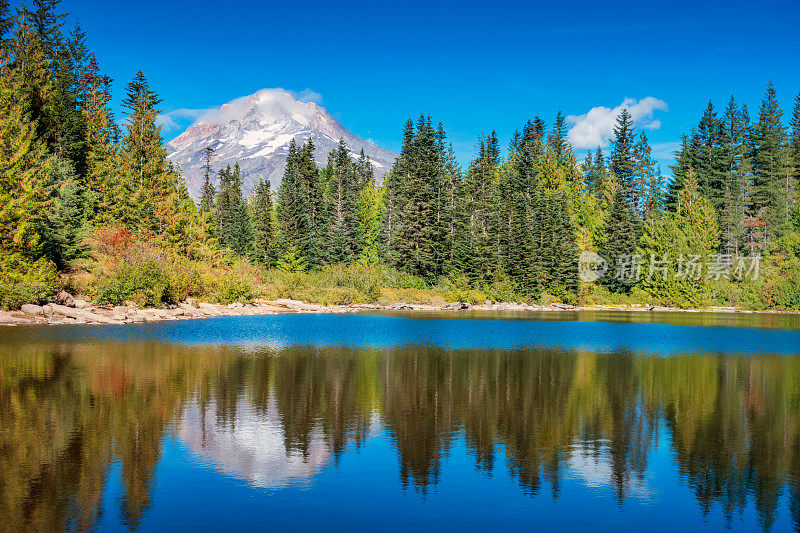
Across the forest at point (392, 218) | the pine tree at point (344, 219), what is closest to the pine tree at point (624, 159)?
the forest at point (392, 218)

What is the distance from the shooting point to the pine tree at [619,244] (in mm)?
81812

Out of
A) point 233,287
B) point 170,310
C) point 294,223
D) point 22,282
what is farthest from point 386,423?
point 294,223

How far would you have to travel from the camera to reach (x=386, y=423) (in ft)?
50.1

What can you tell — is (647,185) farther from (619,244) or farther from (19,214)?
(19,214)

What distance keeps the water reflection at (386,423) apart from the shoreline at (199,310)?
44.2 feet

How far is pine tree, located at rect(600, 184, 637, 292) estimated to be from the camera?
81.8 meters

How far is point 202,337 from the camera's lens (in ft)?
108

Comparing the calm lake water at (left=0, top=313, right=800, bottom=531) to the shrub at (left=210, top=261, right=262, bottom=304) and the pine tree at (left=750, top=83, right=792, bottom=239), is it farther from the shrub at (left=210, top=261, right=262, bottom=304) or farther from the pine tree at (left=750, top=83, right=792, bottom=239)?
the pine tree at (left=750, top=83, right=792, bottom=239)

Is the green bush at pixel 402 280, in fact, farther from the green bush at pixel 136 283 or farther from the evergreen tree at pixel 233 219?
the green bush at pixel 136 283

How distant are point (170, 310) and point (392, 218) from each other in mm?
51705

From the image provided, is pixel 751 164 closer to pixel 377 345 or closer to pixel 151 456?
pixel 377 345

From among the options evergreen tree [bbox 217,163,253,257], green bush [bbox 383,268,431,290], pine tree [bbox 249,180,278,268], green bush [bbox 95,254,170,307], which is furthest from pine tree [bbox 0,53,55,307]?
evergreen tree [bbox 217,163,253,257]

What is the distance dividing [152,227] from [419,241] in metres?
34.3

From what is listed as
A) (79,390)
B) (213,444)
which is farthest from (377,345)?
(213,444)
